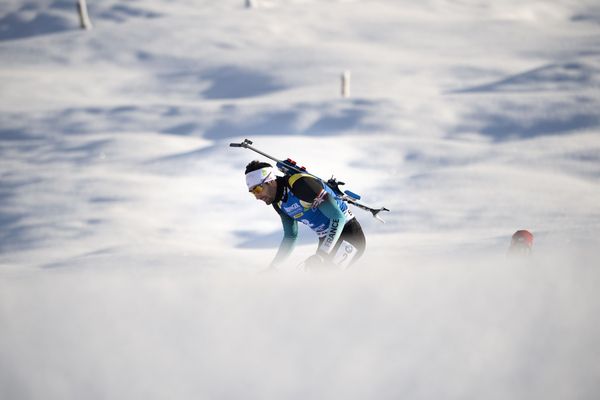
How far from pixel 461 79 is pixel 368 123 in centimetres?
511

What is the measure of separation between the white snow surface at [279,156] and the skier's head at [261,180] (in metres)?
0.95

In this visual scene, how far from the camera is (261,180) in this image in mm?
5910

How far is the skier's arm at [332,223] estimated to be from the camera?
584 centimetres

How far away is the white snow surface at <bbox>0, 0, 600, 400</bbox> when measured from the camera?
12.0 feet

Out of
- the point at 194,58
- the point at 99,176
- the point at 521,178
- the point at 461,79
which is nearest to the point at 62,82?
the point at 194,58

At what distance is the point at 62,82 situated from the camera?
25.6m

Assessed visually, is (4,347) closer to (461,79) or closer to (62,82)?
(461,79)

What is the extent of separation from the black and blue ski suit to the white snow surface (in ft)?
2.31

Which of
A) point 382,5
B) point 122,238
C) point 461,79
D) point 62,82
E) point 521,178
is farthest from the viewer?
point 382,5

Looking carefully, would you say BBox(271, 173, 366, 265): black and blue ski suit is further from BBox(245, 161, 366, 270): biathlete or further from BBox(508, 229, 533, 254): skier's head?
BBox(508, 229, 533, 254): skier's head

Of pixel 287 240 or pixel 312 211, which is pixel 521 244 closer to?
pixel 312 211

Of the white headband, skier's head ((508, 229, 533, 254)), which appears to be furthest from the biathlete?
skier's head ((508, 229, 533, 254))

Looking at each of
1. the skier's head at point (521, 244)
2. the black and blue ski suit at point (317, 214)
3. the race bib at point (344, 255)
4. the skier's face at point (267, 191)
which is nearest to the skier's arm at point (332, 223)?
the black and blue ski suit at point (317, 214)

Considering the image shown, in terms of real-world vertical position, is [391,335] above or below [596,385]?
above
